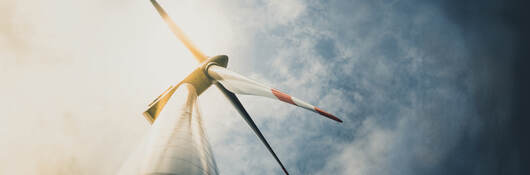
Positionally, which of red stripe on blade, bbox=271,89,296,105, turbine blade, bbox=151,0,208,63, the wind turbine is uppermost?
turbine blade, bbox=151,0,208,63

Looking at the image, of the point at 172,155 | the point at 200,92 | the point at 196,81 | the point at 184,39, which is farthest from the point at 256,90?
the point at 184,39

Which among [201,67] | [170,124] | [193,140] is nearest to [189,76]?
[201,67]

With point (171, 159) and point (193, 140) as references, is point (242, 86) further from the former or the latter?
point (171, 159)

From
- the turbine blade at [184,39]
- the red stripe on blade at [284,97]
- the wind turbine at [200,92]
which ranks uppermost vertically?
the turbine blade at [184,39]

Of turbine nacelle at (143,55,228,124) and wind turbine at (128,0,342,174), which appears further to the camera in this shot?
turbine nacelle at (143,55,228,124)

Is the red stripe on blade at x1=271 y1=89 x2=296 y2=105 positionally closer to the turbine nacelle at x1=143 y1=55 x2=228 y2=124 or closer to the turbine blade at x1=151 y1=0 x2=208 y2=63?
the turbine nacelle at x1=143 y1=55 x2=228 y2=124

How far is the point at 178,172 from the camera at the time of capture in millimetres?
4344

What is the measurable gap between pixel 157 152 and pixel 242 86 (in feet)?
16.8

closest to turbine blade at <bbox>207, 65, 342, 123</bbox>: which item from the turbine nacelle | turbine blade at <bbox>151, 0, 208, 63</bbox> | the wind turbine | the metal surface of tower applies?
the wind turbine

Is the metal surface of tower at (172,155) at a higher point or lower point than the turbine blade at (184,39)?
lower

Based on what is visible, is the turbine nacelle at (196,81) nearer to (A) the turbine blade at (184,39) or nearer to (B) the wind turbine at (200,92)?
(B) the wind turbine at (200,92)

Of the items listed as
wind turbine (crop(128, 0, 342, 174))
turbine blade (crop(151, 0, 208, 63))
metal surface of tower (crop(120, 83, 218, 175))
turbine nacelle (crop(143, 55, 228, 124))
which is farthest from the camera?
turbine blade (crop(151, 0, 208, 63))

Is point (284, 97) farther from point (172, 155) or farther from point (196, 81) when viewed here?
point (196, 81)

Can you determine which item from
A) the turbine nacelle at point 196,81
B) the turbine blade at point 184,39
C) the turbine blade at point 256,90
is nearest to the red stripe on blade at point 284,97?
the turbine blade at point 256,90
